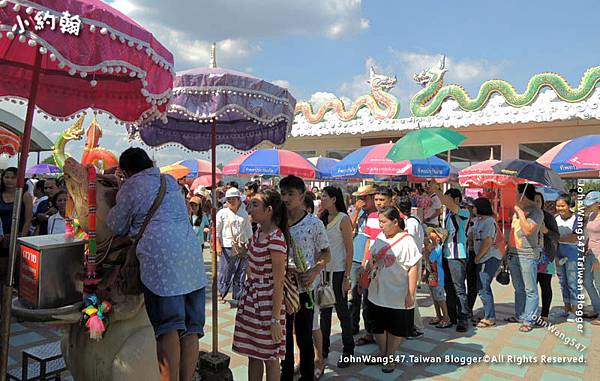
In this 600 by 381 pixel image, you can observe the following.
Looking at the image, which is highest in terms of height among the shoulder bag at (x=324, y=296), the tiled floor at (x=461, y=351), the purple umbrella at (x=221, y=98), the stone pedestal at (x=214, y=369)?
the purple umbrella at (x=221, y=98)

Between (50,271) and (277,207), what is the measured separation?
1.42 metres

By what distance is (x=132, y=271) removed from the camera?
235cm

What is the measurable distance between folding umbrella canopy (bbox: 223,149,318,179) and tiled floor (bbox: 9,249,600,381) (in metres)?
3.68

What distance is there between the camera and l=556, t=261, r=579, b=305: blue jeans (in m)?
5.71

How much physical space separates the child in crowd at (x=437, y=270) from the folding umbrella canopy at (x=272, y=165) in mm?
4049

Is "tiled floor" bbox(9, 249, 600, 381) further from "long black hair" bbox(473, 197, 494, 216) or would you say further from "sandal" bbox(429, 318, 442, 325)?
"long black hair" bbox(473, 197, 494, 216)

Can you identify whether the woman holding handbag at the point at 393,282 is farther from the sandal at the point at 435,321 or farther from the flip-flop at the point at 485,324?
the flip-flop at the point at 485,324

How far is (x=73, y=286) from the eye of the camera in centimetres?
223

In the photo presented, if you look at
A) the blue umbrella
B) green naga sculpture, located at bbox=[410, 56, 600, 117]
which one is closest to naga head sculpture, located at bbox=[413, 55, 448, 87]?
green naga sculpture, located at bbox=[410, 56, 600, 117]

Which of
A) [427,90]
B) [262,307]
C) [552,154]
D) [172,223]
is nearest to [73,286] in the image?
[172,223]

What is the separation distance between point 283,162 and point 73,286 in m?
6.67

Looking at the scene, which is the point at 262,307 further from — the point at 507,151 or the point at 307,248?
the point at 507,151

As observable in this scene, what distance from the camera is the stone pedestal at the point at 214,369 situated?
342cm

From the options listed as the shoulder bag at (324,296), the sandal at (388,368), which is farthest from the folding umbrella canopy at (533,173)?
the shoulder bag at (324,296)
